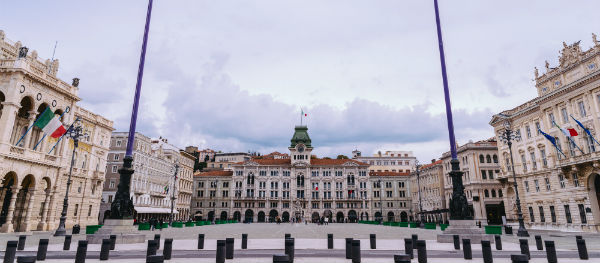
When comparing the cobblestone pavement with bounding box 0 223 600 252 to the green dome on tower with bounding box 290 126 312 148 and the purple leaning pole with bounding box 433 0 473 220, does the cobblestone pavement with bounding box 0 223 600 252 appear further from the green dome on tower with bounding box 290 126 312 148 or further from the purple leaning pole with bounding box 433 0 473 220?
the green dome on tower with bounding box 290 126 312 148

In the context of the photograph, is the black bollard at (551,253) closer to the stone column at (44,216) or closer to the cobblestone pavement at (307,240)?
the cobblestone pavement at (307,240)

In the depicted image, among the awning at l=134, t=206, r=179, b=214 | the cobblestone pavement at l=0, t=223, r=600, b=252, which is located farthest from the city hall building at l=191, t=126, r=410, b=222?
the cobblestone pavement at l=0, t=223, r=600, b=252

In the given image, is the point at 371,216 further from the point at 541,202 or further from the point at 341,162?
the point at 541,202

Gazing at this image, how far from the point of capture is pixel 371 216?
90562 millimetres

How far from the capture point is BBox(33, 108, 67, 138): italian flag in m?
26.4

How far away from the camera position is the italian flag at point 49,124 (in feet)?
86.7

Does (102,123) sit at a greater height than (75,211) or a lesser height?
greater

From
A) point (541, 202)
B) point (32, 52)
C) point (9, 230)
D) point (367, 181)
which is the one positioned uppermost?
point (32, 52)

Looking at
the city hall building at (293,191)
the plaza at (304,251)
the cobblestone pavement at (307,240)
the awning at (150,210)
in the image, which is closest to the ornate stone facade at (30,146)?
the cobblestone pavement at (307,240)

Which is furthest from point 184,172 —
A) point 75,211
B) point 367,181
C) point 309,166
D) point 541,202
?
point 541,202

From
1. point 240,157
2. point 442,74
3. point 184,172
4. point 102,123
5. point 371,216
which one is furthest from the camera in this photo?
point 240,157


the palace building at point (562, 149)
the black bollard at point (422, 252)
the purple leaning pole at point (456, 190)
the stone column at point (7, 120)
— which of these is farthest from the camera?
the palace building at point (562, 149)

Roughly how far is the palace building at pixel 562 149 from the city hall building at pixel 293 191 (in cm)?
4709

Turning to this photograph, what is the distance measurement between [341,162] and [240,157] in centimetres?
4685
